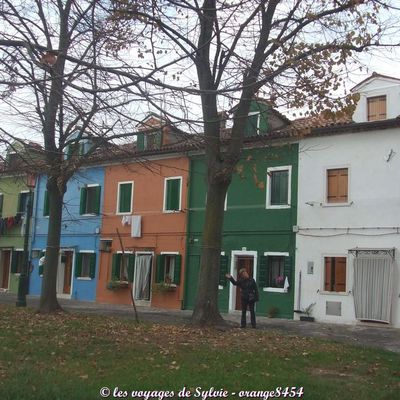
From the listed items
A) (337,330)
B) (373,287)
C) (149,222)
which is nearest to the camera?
(337,330)

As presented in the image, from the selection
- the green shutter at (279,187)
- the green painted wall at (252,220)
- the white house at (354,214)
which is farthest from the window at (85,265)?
the white house at (354,214)

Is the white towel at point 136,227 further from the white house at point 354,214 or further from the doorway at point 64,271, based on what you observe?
the white house at point 354,214

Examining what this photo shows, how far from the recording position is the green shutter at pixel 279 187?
22.8 m

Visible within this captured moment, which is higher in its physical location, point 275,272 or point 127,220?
point 127,220

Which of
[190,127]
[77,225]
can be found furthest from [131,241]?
[190,127]

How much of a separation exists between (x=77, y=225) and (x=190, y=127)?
22693mm

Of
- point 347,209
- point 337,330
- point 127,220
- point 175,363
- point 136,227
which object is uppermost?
point 347,209

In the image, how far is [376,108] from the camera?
2108cm

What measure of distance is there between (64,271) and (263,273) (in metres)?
12.2

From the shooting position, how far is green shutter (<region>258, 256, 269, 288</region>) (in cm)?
2256

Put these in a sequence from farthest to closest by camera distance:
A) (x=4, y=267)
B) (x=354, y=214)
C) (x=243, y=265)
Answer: (x=4, y=267), (x=243, y=265), (x=354, y=214)

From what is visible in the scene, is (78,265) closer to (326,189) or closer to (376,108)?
(326,189)

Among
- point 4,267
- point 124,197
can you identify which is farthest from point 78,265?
point 4,267

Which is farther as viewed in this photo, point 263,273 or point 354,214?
point 263,273
